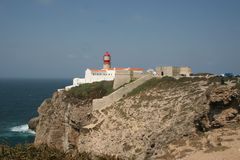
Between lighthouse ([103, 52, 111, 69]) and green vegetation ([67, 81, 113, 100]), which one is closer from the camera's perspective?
green vegetation ([67, 81, 113, 100])

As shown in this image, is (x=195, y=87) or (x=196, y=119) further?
(x=195, y=87)

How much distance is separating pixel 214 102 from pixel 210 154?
8.32m

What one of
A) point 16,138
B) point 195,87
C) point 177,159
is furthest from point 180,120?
point 16,138

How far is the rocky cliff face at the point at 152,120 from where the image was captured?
1108 inches

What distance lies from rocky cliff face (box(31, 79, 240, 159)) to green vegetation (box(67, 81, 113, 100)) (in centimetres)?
167

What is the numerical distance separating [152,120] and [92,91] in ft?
58.1

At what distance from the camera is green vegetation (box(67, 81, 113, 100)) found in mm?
50219

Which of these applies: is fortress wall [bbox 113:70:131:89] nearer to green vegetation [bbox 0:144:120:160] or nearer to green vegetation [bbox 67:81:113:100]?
green vegetation [bbox 67:81:113:100]

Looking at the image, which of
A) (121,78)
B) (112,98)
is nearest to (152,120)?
(112,98)

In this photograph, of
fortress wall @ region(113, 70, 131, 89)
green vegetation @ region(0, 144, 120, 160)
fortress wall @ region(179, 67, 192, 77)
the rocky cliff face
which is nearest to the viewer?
green vegetation @ region(0, 144, 120, 160)

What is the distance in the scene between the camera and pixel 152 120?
35.9 meters

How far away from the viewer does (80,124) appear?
1732 inches

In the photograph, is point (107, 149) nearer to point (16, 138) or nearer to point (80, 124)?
point (80, 124)

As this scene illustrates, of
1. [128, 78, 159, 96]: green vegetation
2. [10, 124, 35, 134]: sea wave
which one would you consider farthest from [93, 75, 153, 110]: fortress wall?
[10, 124, 35, 134]: sea wave
